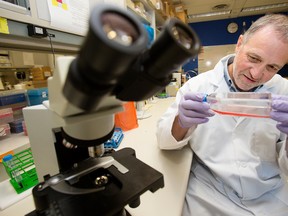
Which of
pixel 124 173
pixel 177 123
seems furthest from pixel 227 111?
pixel 124 173

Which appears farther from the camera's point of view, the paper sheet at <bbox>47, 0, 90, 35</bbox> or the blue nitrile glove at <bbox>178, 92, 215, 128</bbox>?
the paper sheet at <bbox>47, 0, 90, 35</bbox>

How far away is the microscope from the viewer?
0.22m

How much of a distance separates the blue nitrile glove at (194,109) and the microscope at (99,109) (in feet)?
0.92

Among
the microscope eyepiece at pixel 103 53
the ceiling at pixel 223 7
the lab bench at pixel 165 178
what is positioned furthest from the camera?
the ceiling at pixel 223 7

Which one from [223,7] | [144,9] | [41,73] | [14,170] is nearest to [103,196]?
[14,170]

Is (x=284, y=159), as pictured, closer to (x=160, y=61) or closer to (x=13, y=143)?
(x=160, y=61)

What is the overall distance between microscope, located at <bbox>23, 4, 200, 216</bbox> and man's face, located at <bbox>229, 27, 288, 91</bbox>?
0.74 m

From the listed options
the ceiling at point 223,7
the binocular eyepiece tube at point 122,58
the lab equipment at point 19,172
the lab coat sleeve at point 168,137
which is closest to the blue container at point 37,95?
the lab equipment at point 19,172

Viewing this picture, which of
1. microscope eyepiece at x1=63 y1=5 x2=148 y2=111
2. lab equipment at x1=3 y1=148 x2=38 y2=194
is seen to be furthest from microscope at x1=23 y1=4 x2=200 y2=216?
lab equipment at x1=3 y1=148 x2=38 y2=194

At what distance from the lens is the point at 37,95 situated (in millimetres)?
1033

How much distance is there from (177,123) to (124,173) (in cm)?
43

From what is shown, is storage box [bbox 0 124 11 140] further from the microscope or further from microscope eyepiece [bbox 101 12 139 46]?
microscope eyepiece [bbox 101 12 139 46]

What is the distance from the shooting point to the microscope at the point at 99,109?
0.72 ft

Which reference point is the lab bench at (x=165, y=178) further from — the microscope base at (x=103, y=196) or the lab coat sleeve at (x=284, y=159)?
the lab coat sleeve at (x=284, y=159)
